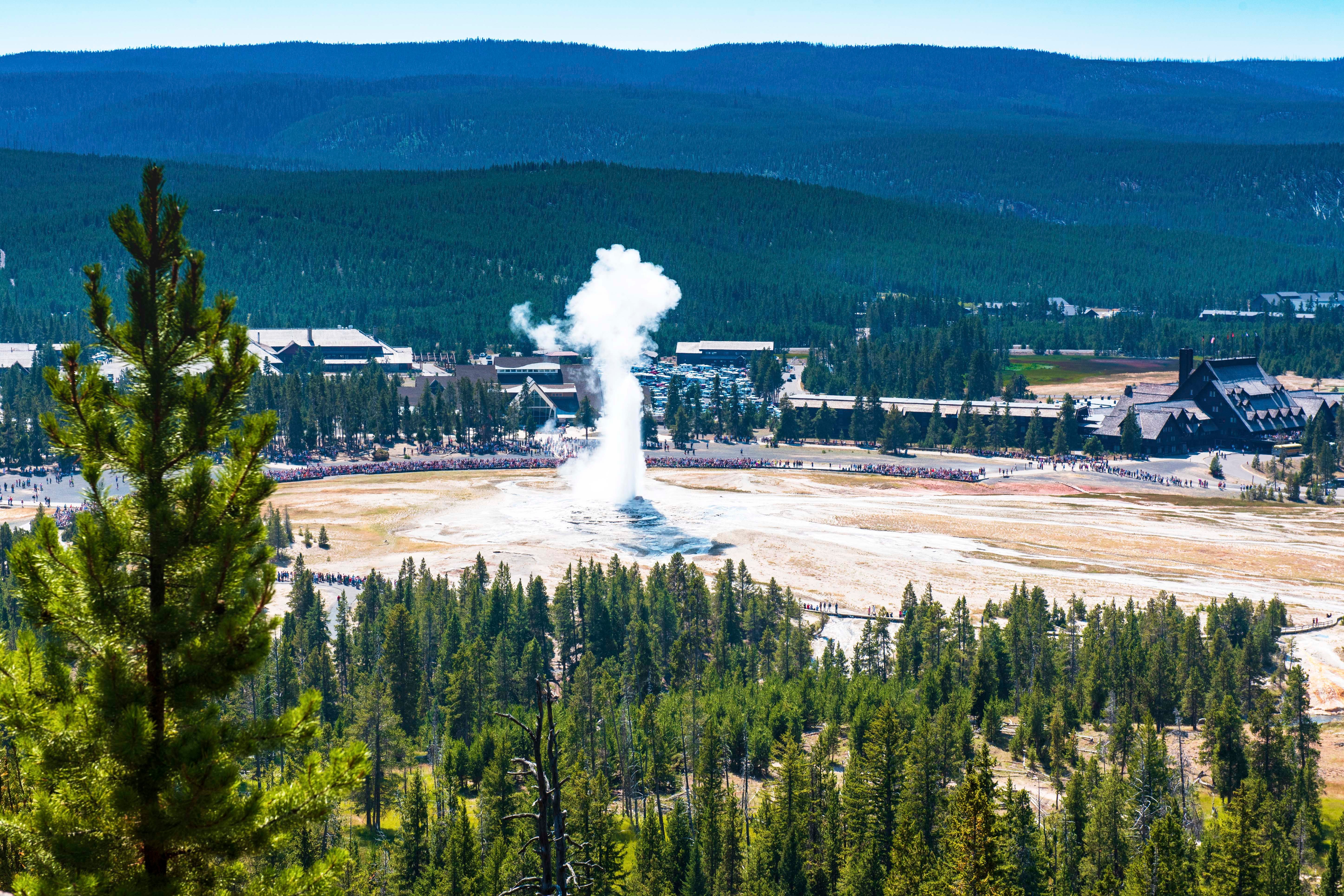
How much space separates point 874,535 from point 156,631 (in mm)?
93744

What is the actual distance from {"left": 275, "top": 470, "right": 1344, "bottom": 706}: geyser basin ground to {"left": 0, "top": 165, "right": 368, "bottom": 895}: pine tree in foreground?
2668 inches

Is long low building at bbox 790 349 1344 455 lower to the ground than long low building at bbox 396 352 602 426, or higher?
lower

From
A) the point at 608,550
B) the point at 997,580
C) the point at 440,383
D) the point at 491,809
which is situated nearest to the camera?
the point at 491,809

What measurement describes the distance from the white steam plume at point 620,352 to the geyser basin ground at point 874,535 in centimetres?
336

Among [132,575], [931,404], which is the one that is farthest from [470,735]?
[931,404]

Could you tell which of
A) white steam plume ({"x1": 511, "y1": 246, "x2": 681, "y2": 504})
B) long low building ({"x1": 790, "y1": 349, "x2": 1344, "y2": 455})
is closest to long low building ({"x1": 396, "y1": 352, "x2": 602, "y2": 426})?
long low building ({"x1": 790, "y1": 349, "x2": 1344, "y2": 455})

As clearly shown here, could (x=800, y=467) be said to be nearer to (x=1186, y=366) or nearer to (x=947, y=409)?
(x=947, y=409)

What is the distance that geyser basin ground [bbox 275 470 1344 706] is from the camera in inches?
3669

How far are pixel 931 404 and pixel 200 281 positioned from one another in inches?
6018

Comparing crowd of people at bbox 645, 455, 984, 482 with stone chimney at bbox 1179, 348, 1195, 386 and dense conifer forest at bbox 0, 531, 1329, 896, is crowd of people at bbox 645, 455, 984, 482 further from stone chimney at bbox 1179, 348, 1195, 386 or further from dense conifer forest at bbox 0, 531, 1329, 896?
dense conifer forest at bbox 0, 531, 1329, 896

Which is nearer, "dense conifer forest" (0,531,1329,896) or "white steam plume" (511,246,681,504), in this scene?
"dense conifer forest" (0,531,1329,896)

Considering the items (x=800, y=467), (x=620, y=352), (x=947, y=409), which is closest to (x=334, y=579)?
(x=620, y=352)

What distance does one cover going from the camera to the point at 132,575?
17609 millimetres

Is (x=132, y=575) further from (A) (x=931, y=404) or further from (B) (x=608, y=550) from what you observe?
(A) (x=931, y=404)
